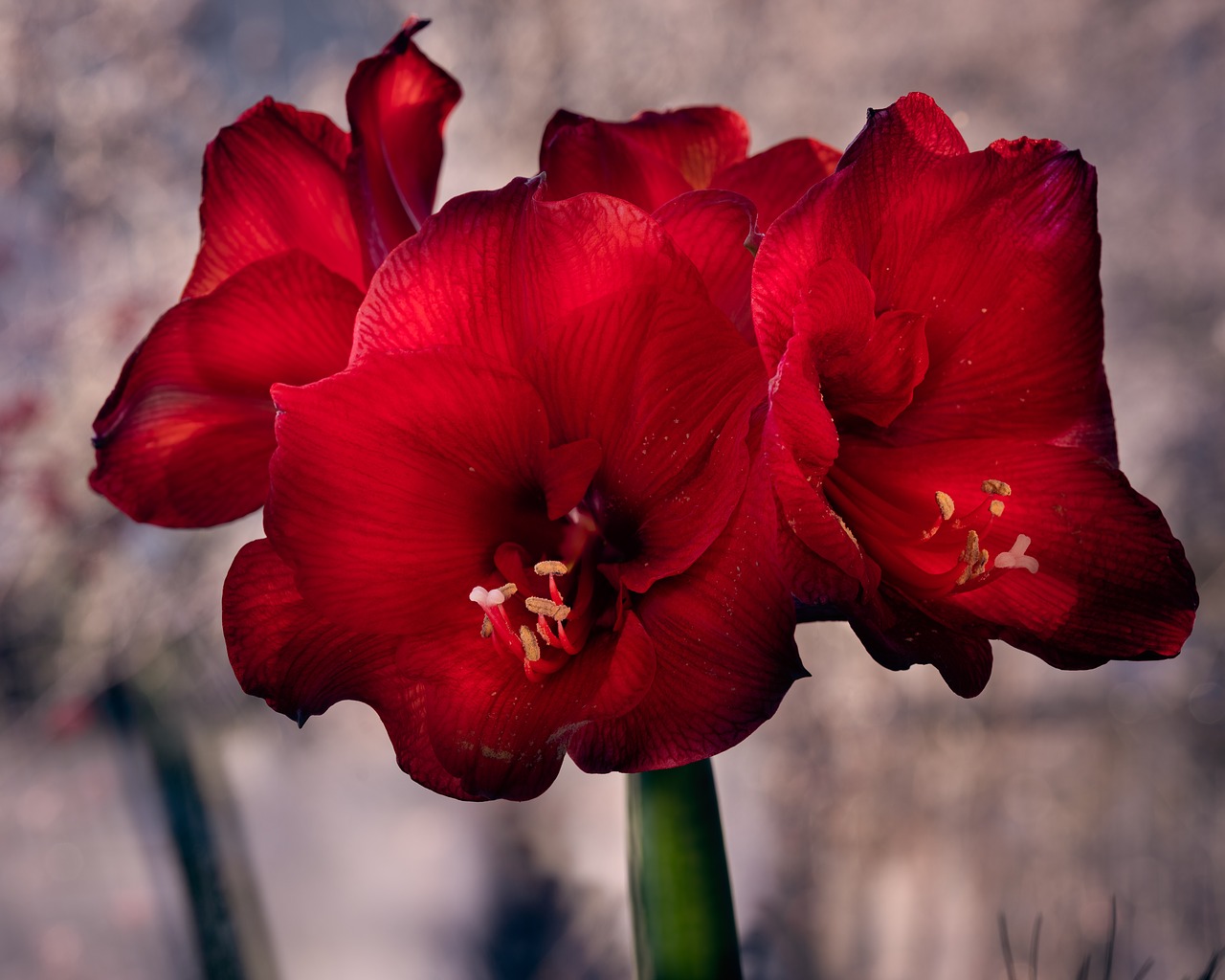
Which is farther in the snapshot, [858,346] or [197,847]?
[197,847]

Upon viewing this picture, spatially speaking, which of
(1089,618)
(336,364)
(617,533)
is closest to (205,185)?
(336,364)

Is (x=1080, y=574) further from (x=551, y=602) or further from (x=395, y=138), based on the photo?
(x=395, y=138)

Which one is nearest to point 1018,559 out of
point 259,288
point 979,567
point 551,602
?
point 979,567

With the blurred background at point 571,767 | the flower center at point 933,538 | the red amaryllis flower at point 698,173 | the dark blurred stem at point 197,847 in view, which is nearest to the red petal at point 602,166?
the red amaryllis flower at point 698,173

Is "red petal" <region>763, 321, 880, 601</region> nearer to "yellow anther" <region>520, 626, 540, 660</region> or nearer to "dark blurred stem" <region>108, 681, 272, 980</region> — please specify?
"yellow anther" <region>520, 626, 540, 660</region>

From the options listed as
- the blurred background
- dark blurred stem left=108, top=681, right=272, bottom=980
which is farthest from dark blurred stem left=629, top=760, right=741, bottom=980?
the blurred background

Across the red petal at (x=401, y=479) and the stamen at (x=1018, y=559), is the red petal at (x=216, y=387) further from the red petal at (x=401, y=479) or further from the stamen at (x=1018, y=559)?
the stamen at (x=1018, y=559)
